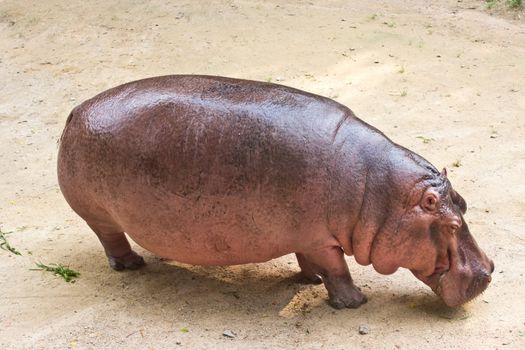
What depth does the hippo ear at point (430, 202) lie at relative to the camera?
4008mm

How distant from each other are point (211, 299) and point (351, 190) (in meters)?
1.18

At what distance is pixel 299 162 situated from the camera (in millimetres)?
4039

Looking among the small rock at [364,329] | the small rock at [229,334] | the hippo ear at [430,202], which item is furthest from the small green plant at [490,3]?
the small rock at [229,334]

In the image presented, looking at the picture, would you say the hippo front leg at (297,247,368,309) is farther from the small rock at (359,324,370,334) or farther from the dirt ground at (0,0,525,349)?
the small rock at (359,324,370,334)

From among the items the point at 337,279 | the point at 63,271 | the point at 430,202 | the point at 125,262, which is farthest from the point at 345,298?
the point at 63,271

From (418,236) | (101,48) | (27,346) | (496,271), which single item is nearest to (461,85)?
(496,271)

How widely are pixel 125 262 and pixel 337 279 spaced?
153 centimetres

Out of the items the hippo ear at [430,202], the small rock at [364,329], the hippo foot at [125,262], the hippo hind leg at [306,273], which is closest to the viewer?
the hippo ear at [430,202]

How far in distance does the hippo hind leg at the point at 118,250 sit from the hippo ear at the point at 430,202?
199cm

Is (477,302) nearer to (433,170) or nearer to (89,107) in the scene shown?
(433,170)

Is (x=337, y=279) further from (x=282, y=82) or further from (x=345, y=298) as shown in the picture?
(x=282, y=82)

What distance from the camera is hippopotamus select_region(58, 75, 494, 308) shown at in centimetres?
405

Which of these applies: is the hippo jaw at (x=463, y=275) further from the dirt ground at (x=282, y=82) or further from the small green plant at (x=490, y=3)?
the small green plant at (x=490, y=3)

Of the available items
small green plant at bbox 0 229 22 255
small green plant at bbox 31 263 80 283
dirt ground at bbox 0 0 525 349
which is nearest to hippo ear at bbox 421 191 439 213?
dirt ground at bbox 0 0 525 349
